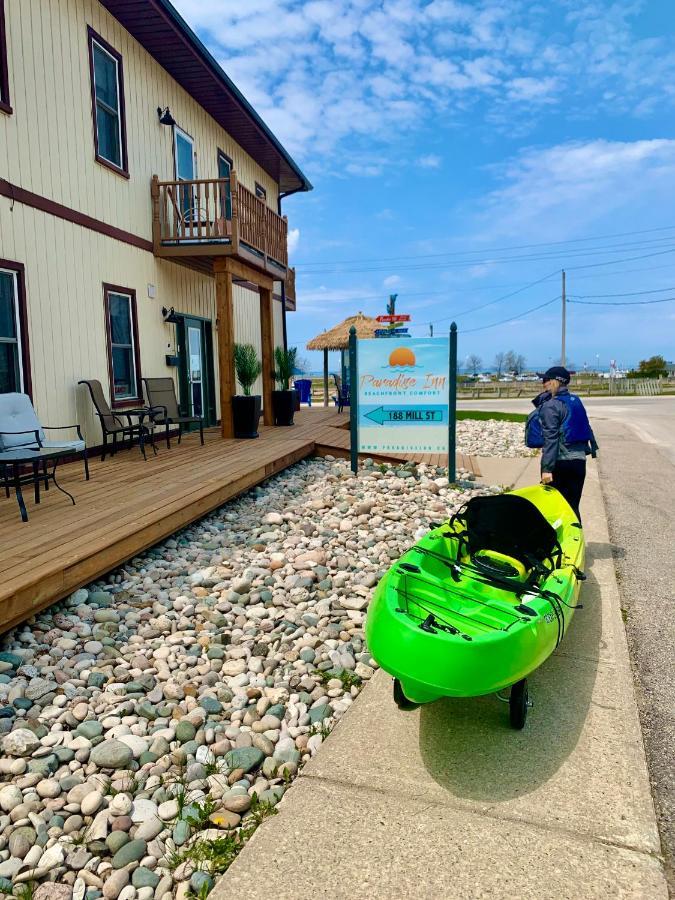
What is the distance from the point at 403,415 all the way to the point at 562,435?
3640 millimetres

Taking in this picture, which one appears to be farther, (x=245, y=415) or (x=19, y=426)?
(x=245, y=415)

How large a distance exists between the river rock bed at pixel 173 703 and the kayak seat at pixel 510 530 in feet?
3.37

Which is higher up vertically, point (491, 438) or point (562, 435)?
point (562, 435)

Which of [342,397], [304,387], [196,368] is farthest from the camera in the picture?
[304,387]

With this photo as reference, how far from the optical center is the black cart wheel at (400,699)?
10.2 ft

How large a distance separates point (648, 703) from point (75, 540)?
149 inches

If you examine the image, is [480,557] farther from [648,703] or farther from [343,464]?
[343,464]

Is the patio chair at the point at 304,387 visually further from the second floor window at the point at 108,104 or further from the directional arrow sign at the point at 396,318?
the second floor window at the point at 108,104

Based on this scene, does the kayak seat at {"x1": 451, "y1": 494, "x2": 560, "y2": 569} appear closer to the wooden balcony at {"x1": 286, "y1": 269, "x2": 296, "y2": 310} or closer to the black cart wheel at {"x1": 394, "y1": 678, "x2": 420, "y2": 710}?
the black cart wheel at {"x1": 394, "y1": 678, "x2": 420, "y2": 710}

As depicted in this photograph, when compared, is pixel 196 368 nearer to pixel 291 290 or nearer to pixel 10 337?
pixel 10 337

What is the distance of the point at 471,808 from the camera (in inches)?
99.3

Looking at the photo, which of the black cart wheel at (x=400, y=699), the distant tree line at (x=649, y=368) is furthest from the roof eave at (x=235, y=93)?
the distant tree line at (x=649, y=368)

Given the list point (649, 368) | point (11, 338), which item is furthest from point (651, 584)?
A: point (649, 368)

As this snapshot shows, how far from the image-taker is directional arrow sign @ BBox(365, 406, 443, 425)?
8.79m
